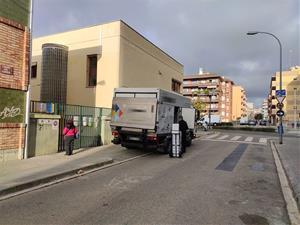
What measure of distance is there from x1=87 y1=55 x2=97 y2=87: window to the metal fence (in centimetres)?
430

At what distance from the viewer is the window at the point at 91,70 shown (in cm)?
2281

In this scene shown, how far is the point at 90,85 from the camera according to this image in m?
22.8

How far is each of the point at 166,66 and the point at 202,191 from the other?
23.3 m

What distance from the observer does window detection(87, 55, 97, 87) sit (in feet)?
74.8

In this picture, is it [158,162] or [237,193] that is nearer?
[237,193]

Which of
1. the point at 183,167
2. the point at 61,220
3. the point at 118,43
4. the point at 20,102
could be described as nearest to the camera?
the point at 61,220

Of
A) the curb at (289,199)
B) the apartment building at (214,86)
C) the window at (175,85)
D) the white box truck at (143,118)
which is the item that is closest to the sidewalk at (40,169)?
the white box truck at (143,118)

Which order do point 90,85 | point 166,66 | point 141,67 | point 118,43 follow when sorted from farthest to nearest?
point 166,66 → point 141,67 → point 90,85 → point 118,43

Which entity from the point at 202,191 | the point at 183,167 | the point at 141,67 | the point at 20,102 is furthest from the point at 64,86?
the point at 202,191

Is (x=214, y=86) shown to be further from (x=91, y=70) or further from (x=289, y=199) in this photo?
(x=289, y=199)

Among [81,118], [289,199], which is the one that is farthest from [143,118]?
[289,199]

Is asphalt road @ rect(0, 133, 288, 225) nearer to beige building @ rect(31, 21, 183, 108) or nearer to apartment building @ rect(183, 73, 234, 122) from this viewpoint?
beige building @ rect(31, 21, 183, 108)

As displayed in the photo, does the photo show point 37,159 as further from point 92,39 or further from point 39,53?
point 39,53

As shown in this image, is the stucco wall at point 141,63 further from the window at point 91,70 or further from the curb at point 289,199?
the curb at point 289,199
